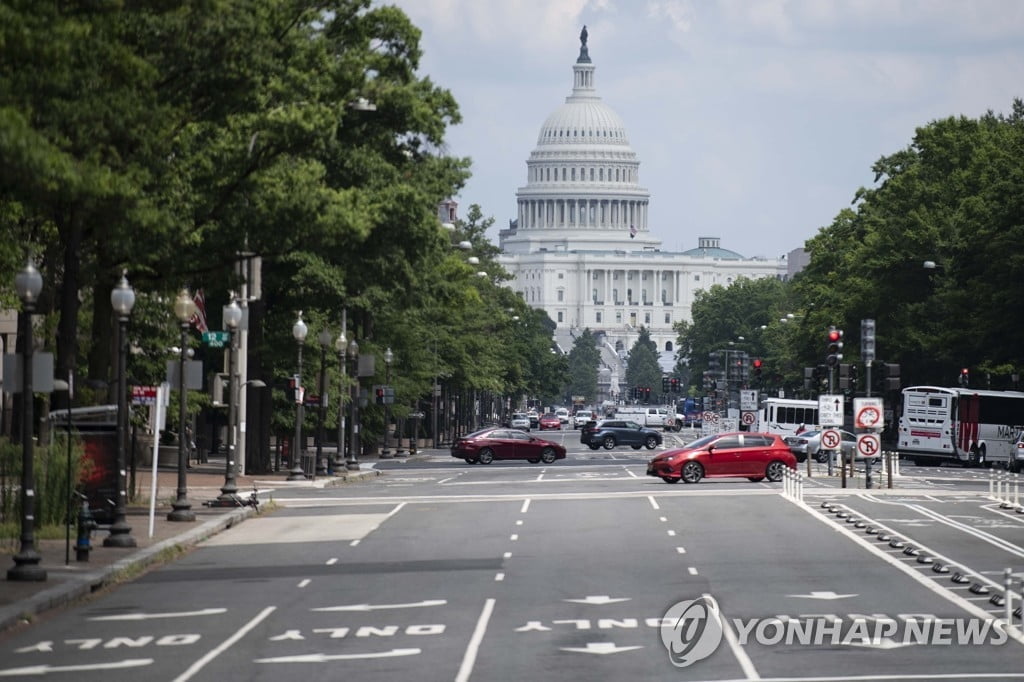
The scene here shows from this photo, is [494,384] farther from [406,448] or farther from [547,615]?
[547,615]

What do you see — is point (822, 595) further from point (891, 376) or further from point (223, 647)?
point (891, 376)

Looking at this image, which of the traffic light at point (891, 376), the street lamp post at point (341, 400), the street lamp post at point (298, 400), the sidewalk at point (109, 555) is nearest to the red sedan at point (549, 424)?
the street lamp post at point (341, 400)

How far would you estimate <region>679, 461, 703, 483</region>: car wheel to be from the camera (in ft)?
193

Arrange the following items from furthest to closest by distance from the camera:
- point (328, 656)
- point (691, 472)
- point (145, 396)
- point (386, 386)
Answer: point (386, 386) → point (691, 472) → point (145, 396) → point (328, 656)

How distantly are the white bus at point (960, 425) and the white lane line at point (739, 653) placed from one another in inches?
2658

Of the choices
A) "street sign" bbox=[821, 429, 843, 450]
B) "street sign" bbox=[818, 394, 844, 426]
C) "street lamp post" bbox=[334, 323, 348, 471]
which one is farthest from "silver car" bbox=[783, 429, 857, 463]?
"street sign" bbox=[821, 429, 843, 450]

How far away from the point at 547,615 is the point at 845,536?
13539 millimetres

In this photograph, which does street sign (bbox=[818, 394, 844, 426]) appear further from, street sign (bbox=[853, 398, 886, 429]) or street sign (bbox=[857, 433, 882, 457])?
street sign (bbox=[857, 433, 882, 457])

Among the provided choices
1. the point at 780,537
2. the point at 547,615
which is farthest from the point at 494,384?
the point at 547,615

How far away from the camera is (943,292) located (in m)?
102

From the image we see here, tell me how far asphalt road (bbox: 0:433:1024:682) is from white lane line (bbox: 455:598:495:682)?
0.04 m

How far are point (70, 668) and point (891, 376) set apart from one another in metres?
40.4

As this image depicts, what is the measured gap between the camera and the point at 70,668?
1939cm

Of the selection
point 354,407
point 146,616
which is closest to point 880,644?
point 146,616
